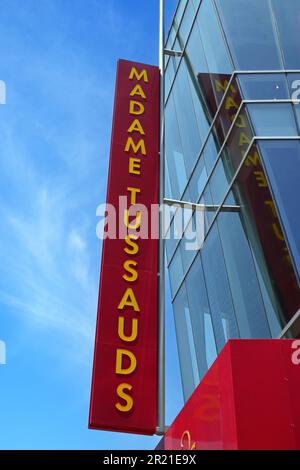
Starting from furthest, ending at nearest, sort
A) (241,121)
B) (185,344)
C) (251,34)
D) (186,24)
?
(186,24), (185,344), (251,34), (241,121)

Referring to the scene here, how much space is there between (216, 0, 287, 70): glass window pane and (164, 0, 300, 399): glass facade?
2 centimetres

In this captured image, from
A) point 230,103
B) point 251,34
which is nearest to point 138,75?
point 230,103

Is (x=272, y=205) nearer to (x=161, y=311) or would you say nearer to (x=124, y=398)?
(x=161, y=311)

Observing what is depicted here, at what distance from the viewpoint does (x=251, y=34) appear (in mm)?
12219

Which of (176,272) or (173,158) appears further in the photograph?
(173,158)

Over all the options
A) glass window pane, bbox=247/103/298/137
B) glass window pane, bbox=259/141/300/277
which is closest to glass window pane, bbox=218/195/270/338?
glass window pane, bbox=259/141/300/277

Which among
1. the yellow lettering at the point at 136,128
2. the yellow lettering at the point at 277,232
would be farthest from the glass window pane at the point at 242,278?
the yellow lettering at the point at 136,128

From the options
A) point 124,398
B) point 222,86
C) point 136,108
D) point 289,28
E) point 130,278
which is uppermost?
point 289,28

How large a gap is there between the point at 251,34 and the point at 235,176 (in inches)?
130

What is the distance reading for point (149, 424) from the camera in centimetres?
880

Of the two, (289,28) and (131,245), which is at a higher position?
(289,28)

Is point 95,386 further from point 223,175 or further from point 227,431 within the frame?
point 223,175

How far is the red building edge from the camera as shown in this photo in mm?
5500

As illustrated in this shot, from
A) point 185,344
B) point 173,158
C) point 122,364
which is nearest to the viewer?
point 122,364
